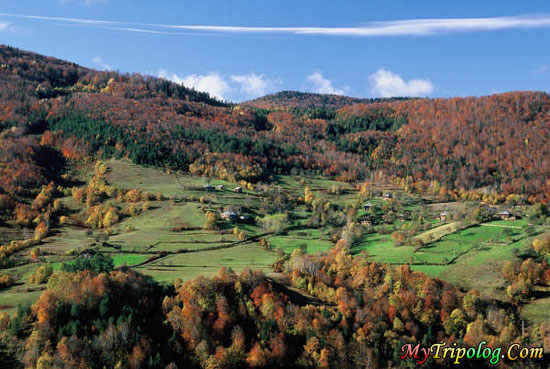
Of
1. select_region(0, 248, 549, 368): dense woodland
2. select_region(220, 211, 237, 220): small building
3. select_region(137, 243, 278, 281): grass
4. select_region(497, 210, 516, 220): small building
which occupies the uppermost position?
select_region(497, 210, 516, 220): small building

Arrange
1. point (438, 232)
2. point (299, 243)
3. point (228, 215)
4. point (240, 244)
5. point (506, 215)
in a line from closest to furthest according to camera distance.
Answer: point (240, 244) → point (299, 243) → point (438, 232) → point (228, 215) → point (506, 215)

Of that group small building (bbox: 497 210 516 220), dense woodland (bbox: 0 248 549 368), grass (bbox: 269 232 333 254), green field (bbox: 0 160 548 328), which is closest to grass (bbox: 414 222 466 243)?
green field (bbox: 0 160 548 328)

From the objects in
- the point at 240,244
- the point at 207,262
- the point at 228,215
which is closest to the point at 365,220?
the point at 228,215

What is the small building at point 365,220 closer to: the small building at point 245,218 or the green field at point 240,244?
the green field at point 240,244

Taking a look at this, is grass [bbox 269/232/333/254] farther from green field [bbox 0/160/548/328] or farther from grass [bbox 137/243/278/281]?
grass [bbox 137/243/278/281]

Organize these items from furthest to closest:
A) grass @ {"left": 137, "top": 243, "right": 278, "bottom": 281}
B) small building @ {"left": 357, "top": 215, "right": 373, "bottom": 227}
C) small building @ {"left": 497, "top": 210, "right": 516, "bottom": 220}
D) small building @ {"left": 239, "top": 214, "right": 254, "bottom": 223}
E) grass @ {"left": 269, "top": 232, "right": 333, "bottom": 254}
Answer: small building @ {"left": 357, "top": 215, "right": 373, "bottom": 227} < small building @ {"left": 239, "top": 214, "right": 254, "bottom": 223} < small building @ {"left": 497, "top": 210, "right": 516, "bottom": 220} < grass @ {"left": 269, "top": 232, "right": 333, "bottom": 254} < grass @ {"left": 137, "top": 243, "right": 278, "bottom": 281}

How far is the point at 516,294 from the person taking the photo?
116 metres

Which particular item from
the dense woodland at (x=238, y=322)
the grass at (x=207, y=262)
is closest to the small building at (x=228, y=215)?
the grass at (x=207, y=262)

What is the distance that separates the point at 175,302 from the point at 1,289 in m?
39.3

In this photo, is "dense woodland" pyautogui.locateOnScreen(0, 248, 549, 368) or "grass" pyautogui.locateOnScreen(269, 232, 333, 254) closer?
"dense woodland" pyautogui.locateOnScreen(0, 248, 549, 368)

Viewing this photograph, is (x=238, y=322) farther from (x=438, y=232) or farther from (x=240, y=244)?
(x=438, y=232)

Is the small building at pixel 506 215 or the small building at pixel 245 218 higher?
the small building at pixel 506 215

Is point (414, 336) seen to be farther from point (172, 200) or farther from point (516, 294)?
point (172, 200)

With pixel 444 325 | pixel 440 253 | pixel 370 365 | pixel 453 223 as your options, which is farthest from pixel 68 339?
pixel 453 223
